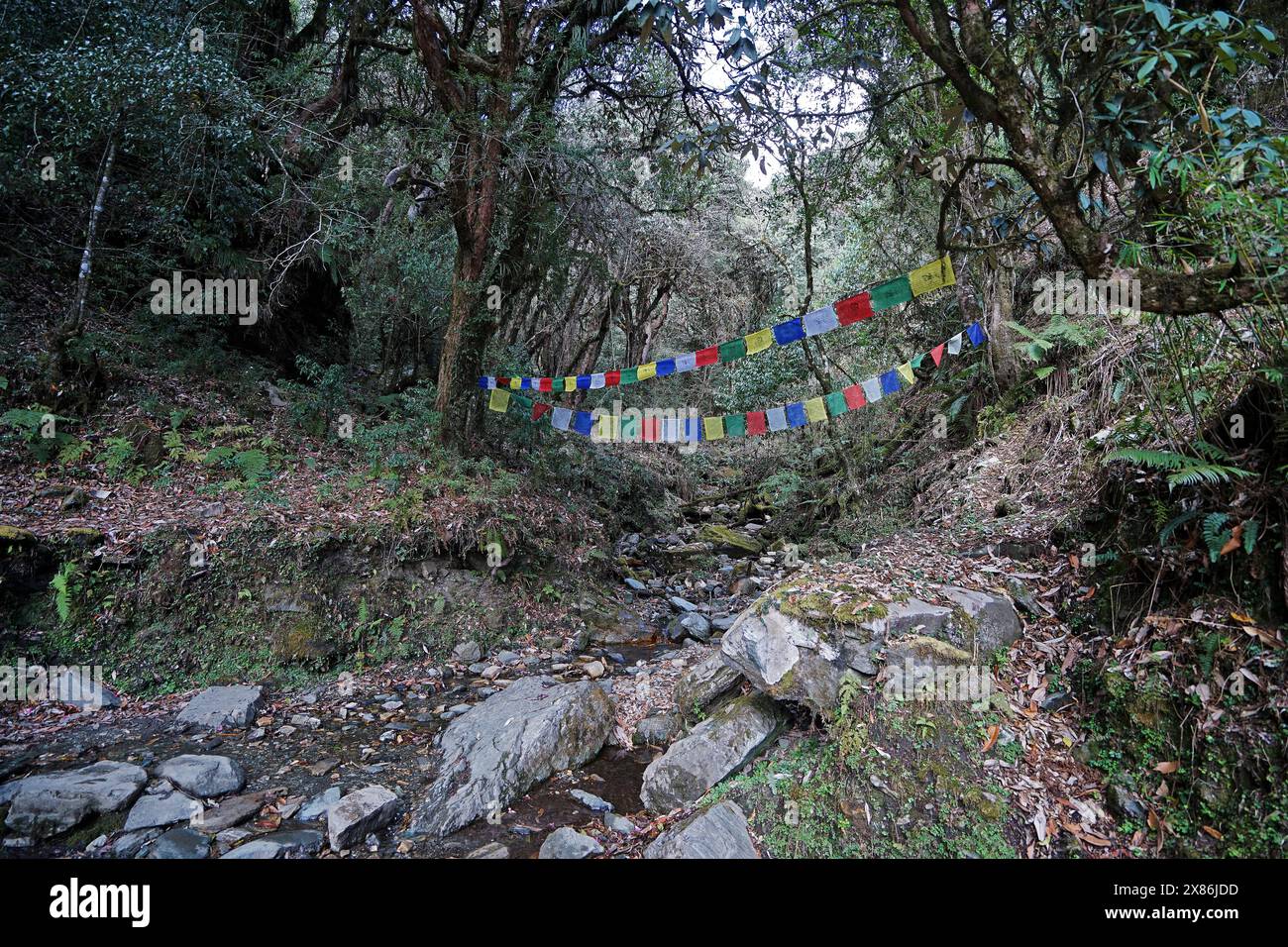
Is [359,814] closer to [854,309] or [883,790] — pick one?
[883,790]

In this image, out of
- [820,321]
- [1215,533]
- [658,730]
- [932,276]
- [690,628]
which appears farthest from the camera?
[690,628]

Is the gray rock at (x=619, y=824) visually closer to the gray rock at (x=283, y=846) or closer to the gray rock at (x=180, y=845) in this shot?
the gray rock at (x=283, y=846)

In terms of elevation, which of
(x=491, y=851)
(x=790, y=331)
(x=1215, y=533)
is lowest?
(x=491, y=851)

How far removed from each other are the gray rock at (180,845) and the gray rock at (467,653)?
7.72ft

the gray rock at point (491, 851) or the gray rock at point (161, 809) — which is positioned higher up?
the gray rock at point (161, 809)

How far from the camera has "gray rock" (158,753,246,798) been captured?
10.5ft

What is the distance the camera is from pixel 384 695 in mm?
4500

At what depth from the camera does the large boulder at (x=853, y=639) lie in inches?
122

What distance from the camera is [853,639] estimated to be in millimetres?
3160

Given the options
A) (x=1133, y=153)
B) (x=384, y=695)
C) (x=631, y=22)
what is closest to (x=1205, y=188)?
(x=1133, y=153)

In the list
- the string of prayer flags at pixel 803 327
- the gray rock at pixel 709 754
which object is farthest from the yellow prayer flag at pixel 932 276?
the gray rock at pixel 709 754

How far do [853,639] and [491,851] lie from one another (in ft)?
6.83

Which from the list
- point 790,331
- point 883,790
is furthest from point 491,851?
point 790,331
